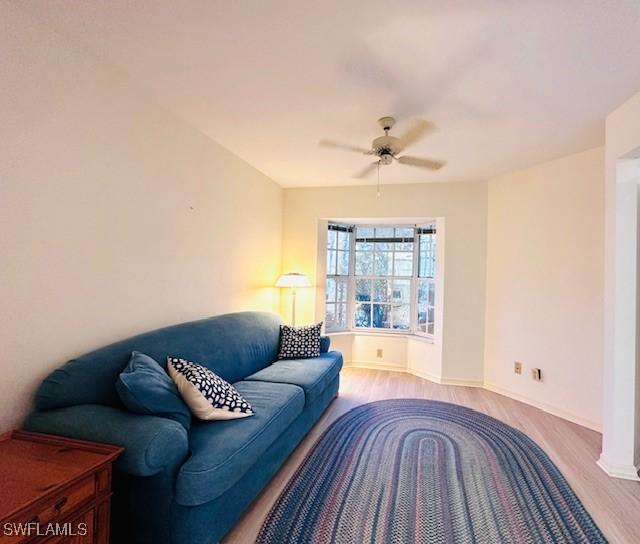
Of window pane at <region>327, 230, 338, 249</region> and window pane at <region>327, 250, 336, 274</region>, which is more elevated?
window pane at <region>327, 230, 338, 249</region>

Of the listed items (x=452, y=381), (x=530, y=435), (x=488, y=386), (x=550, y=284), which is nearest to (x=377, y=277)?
(x=452, y=381)

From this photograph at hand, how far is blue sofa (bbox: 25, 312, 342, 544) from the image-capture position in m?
1.48

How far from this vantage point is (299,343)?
3.56m

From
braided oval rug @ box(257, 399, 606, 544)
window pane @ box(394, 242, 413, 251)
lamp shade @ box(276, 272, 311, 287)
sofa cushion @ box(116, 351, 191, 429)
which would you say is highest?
window pane @ box(394, 242, 413, 251)

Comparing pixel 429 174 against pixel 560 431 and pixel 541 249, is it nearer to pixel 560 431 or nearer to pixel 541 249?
pixel 541 249

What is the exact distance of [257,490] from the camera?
1965 mm

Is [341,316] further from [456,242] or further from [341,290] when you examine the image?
[456,242]

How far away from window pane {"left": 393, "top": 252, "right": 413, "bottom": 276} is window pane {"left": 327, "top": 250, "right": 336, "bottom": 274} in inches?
35.5

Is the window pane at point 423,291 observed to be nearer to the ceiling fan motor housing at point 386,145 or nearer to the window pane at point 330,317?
the window pane at point 330,317

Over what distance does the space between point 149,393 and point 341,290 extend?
3.65m

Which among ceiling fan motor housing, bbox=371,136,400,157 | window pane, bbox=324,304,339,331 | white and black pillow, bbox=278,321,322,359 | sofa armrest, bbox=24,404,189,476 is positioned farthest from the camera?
window pane, bbox=324,304,339,331

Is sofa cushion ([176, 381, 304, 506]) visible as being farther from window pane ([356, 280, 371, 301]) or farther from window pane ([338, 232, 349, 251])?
window pane ([338, 232, 349, 251])

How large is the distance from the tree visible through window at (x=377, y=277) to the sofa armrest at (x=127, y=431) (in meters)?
3.50

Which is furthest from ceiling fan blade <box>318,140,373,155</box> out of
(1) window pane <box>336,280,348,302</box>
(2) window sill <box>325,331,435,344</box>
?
(2) window sill <box>325,331,435,344</box>
